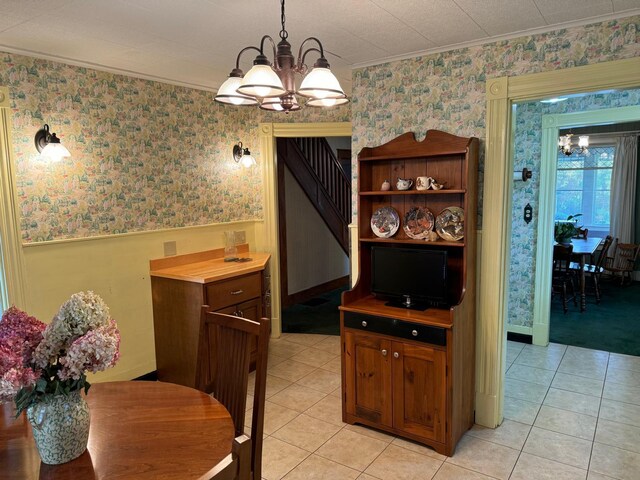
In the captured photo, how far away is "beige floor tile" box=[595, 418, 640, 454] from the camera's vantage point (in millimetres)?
2767

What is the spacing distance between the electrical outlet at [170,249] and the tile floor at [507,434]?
4.38ft

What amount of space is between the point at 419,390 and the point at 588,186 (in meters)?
6.83

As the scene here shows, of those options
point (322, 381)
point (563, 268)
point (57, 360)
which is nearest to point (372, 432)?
point (322, 381)

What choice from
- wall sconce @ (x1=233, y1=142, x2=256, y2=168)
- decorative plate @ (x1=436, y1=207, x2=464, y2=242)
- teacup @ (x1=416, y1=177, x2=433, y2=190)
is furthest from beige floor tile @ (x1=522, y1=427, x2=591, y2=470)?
wall sconce @ (x1=233, y1=142, x2=256, y2=168)

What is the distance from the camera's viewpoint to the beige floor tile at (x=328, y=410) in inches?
123

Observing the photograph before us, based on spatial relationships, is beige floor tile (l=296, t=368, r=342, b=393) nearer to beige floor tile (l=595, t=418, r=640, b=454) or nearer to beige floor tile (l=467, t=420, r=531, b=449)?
beige floor tile (l=467, t=420, r=531, b=449)

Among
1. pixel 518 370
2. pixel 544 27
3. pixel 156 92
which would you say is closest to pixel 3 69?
pixel 156 92

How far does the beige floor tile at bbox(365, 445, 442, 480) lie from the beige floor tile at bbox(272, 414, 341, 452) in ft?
1.31

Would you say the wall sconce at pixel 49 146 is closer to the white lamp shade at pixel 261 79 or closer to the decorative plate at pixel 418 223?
the white lamp shade at pixel 261 79

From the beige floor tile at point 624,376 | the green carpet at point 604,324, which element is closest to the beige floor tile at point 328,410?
the beige floor tile at point 624,376

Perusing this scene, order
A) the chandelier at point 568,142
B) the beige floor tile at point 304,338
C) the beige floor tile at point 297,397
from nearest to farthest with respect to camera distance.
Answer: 1. the beige floor tile at point 297,397
2. the beige floor tile at point 304,338
3. the chandelier at point 568,142

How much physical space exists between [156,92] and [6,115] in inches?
45.0

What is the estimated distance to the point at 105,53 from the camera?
3006mm

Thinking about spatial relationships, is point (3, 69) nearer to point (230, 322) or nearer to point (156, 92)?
point (156, 92)
